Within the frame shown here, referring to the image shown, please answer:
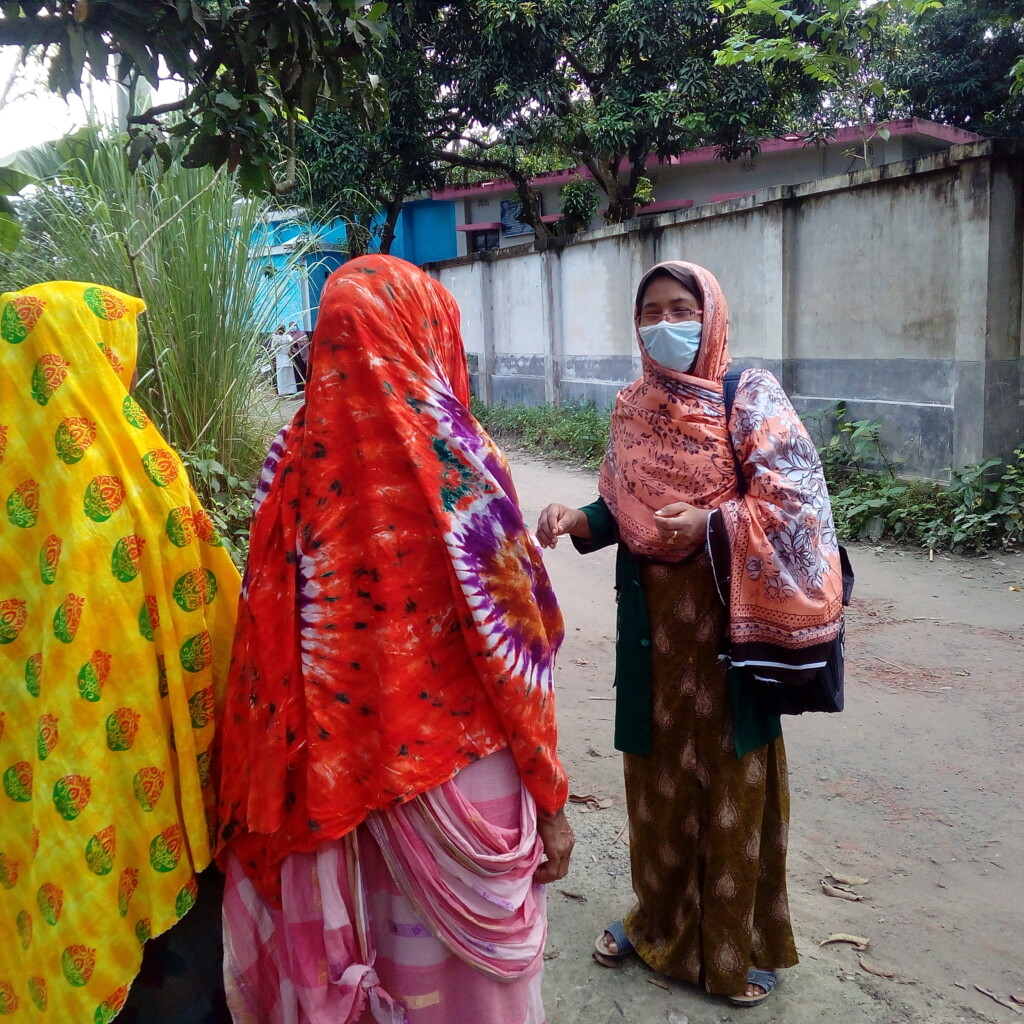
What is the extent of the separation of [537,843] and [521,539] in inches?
20.9

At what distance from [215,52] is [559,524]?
4.33ft

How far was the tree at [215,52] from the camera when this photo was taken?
1.75m

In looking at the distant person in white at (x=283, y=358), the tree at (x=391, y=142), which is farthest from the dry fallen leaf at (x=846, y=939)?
the tree at (x=391, y=142)

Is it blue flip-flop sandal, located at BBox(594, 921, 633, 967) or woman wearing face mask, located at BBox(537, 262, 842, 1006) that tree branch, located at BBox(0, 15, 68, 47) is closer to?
woman wearing face mask, located at BBox(537, 262, 842, 1006)

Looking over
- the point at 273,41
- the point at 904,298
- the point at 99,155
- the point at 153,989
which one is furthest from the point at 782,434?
the point at 904,298

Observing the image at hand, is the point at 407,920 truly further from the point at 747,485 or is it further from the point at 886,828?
the point at 886,828

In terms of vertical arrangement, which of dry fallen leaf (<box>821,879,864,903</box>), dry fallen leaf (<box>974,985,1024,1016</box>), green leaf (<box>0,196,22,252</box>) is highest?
green leaf (<box>0,196,22,252</box>)

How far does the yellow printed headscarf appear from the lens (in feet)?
4.65

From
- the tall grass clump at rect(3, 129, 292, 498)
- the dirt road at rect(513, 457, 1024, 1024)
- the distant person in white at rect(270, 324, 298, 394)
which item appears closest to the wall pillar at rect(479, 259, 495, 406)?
the dirt road at rect(513, 457, 1024, 1024)

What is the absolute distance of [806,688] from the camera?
81.6 inches

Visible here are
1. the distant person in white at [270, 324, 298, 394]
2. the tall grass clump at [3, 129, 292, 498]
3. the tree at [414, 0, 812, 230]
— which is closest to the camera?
the tall grass clump at [3, 129, 292, 498]

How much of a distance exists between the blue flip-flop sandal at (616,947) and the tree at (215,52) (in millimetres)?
2119

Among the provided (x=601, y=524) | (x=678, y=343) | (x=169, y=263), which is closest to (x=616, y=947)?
(x=601, y=524)

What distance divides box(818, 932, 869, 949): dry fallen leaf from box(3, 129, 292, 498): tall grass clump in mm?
2576
